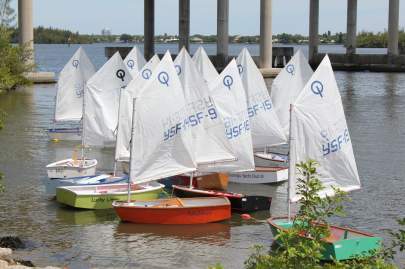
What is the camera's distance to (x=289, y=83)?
30.2 meters

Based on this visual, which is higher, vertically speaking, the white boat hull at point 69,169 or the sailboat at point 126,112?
the sailboat at point 126,112

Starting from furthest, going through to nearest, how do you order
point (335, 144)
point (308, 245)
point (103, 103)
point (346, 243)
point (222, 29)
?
point (222, 29) < point (103, 103) < point (335, 144) < point (346, 243) < point (308, 245)

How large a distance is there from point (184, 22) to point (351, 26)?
19671 millimetres

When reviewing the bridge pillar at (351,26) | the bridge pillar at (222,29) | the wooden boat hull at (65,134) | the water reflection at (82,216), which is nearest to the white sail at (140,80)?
the water reflection at (82,216)

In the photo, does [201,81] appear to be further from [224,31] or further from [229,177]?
[224,31]

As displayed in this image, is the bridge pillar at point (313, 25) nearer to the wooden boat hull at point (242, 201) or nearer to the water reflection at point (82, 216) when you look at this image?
the wooden boat hull at point (242, 201)

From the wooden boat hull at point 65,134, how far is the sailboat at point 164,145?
48.5ft

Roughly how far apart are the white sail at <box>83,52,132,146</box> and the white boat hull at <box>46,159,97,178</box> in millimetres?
3097

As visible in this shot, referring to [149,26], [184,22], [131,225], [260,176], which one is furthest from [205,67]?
[149,26]

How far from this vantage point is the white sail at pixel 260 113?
89.9 feet

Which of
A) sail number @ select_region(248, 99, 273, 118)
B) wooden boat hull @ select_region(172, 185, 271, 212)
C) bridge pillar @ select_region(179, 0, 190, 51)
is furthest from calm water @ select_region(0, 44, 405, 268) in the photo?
bridge pillar @ select_region(179, 0, 190, 51)

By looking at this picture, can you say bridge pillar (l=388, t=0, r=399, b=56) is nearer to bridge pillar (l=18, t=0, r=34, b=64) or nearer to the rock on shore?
bridge pillar (l=18, t=0, r=34, b=64)

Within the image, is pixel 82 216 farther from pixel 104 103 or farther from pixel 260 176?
pixel 104 103

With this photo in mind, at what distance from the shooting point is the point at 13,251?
1720cm
